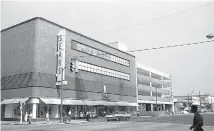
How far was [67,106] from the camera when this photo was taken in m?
43.3

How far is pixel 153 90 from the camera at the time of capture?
79.9 m

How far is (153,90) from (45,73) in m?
48.2

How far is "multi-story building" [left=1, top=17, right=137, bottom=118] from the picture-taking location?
37.8m

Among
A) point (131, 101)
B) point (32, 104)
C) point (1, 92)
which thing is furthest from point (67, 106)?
point (131, 101)

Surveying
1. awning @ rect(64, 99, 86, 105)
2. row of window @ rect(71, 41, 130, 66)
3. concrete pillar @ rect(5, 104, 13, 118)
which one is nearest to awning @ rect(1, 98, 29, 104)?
concrete pillar @ rect(5, 104, 13, 118)

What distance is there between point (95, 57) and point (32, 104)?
1710cm

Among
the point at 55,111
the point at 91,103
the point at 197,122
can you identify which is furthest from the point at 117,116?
the point at 197,122

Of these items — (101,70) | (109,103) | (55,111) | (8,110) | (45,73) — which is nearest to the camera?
(45,73)

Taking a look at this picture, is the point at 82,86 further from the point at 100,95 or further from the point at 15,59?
the point at 15,59

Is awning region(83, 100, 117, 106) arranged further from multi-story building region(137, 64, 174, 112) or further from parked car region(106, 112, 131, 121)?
multi-story building region(137, 64, 174, 112)

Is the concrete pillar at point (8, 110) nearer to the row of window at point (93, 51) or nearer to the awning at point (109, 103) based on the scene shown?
the row of window at point (93, 51)

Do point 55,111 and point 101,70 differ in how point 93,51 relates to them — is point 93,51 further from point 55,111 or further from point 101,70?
point 55,111

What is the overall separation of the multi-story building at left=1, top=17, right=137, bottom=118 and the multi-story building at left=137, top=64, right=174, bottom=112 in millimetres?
22004

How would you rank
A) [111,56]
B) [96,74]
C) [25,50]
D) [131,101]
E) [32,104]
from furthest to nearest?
[131,101]
[111,56]
[96,74]
[25,50]
[32,104]
